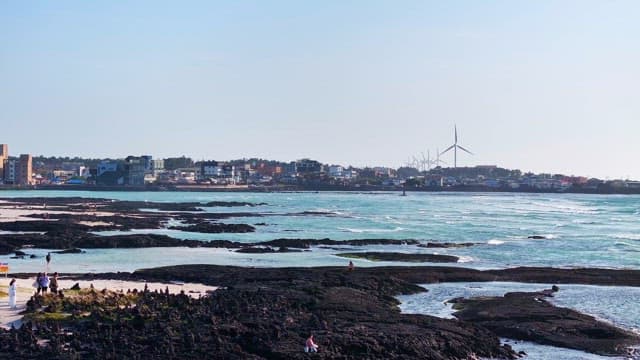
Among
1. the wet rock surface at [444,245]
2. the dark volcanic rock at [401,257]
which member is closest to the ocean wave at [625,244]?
the wet rock surface at [444,245]

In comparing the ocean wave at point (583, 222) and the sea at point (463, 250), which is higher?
the ocean wave at point (583, 222)

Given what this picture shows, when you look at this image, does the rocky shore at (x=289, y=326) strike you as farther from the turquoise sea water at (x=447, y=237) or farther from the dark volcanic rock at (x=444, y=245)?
the dark volcanic rock at (x=444, y=245)

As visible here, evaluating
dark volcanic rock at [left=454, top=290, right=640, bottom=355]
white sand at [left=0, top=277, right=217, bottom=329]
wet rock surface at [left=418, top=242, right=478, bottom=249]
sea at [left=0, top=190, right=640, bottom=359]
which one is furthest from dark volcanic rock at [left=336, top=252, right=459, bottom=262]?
white sand at [left=0, top=277, right=217, bottom=329]

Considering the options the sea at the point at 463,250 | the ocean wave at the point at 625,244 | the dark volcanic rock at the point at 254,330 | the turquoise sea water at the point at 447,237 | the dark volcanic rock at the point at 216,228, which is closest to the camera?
the dark volcanic rock at the point at 254,330

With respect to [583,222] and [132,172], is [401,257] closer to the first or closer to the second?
[583,222]

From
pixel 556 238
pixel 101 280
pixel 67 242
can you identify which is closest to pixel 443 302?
pixel 101 280

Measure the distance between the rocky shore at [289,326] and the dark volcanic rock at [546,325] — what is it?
34 millimetres

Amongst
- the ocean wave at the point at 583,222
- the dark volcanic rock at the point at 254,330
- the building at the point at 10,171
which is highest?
the building at the point at 10,171

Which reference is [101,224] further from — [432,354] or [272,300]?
[432,354]

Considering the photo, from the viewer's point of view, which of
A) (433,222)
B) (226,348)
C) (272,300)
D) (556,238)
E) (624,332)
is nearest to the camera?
(226,348)

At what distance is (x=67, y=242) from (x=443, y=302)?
29.4 metres

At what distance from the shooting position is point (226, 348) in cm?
2138

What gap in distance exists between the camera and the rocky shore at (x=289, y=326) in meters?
21.4

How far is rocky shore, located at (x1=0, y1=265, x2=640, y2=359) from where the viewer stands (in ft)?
70.1
